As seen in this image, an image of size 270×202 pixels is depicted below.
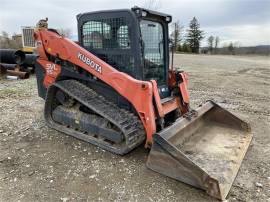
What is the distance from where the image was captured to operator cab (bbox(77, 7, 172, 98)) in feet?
13.1

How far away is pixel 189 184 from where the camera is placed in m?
3.26

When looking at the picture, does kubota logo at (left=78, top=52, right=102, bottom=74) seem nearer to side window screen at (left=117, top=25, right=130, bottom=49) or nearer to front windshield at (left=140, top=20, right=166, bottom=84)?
side window screen at (left=117, top=25, right=130, bottom=49)

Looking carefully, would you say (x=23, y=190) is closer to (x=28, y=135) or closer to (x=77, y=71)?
(x=28, y=135)

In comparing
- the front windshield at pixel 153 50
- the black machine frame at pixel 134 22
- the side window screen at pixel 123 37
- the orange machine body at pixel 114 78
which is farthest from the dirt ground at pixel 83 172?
the side window screen at pixel 123 37

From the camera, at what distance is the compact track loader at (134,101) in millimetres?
3590

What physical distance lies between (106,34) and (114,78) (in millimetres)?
729

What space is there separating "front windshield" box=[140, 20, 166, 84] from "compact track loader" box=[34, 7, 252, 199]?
0.01 metres

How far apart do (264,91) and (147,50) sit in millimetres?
5954

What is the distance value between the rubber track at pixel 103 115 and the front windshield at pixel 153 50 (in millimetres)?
688

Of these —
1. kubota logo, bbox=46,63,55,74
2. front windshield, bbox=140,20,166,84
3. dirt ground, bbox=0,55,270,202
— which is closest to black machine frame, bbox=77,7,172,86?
front windshield, bbox=140,20,166,84

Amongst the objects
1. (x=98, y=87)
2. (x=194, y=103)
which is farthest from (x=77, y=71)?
(x=194, y=103)

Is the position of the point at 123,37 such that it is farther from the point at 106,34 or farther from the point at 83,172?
the point at 83,172

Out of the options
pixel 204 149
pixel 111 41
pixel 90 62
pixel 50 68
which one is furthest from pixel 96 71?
pixel 204 149

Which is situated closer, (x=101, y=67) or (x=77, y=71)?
(x=101, y=67)
